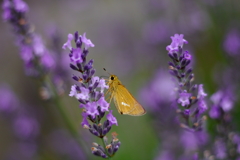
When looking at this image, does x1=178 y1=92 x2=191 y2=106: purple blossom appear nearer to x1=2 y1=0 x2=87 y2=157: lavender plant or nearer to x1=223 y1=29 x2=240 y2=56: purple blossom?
x1=2 y1=0 x2=87 y2=157: lavender plant

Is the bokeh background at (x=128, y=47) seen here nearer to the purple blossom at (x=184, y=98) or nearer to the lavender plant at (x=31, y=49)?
the lavender plant at (x=31, y=49)

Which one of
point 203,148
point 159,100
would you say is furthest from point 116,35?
point 203,148

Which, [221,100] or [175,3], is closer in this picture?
[221,100]

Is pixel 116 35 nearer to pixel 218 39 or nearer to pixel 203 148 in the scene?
pixel 218 39

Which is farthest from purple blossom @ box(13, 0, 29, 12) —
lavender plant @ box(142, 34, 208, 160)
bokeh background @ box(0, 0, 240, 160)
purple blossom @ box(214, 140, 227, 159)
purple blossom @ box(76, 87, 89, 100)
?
purple blossom @ box(214, 140, 227, 159)

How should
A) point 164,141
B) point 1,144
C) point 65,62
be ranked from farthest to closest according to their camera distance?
point 1,144 < point 65,62 < point 164,141

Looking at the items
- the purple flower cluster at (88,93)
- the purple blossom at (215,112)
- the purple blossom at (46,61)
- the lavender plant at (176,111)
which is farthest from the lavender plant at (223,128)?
the purple blossom at (46,61)

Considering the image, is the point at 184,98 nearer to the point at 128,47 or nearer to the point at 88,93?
the point at 88,93
